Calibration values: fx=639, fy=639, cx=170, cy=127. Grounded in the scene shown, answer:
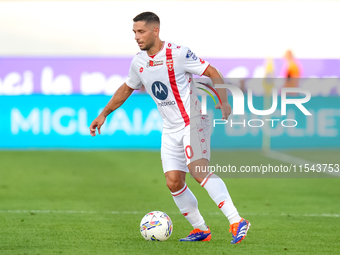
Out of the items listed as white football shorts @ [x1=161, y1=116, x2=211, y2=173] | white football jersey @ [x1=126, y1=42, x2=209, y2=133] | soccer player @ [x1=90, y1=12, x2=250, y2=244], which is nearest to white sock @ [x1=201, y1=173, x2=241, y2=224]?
soccer player @ [x1=90, y1=12, x2=250, y2=244]

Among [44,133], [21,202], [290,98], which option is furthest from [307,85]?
[21,202]

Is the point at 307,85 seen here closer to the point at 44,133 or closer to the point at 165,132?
the point at 44,133

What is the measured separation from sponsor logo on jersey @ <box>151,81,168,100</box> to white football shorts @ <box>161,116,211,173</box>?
32 cm

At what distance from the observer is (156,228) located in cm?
546

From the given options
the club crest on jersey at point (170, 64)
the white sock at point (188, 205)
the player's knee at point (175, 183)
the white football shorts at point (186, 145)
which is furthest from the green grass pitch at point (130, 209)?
the club crest on jersey at point (170, 64)

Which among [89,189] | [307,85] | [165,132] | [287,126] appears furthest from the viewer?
[307,85]

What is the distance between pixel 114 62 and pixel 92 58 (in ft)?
1.99

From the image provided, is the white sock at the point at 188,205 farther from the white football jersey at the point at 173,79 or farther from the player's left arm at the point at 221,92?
the player's left arm at the point at 221,92

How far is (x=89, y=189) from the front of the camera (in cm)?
916

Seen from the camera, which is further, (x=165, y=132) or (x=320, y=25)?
(x=320, y=25)

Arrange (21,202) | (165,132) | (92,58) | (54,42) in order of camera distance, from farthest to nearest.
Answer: (54,42), (92,58), (21,202), (165,132)

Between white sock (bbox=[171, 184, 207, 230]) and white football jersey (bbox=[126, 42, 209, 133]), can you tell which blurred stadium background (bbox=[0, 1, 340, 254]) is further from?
white football jersey (bbox=[126, 42, 209, 133])

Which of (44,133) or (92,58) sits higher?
(92,58)

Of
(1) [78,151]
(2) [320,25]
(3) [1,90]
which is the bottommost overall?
(1) [78,151]
